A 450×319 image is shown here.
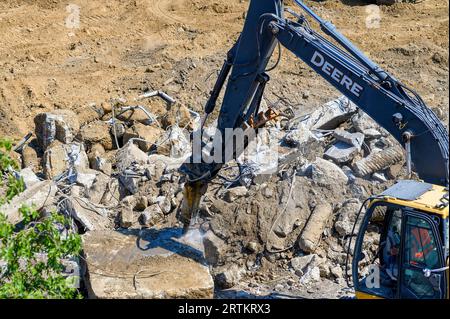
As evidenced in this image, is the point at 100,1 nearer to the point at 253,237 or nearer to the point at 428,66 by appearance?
the point at 428,66

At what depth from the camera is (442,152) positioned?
28.3 ft

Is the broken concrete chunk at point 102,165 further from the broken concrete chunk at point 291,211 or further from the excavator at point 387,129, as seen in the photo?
the excavator at point 387,129

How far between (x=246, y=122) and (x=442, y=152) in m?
2.44

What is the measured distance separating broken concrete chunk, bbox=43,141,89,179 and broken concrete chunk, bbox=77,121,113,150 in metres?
0.35

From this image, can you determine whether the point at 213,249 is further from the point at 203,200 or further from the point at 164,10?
the point at 164,10

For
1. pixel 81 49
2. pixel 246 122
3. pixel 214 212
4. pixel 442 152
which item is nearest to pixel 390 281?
pixel 442 152

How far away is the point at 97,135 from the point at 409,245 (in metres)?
6.58

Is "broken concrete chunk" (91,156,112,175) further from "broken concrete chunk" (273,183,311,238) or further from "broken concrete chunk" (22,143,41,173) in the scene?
"broken concrete chunk" (273,183,311,238)

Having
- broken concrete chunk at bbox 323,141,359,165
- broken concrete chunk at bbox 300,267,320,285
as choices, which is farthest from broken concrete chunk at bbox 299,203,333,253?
broken concrete chunk at bbox 323,141,359,165

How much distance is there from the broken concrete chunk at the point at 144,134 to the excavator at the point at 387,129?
11.5ft

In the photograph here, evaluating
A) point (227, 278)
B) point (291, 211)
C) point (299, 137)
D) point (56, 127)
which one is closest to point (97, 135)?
point (56, 127)

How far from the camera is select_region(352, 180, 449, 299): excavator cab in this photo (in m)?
8.33

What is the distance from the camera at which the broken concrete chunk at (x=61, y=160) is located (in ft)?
42.2

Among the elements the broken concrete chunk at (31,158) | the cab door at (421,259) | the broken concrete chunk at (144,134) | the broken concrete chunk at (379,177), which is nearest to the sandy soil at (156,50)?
the broken concrete chunk at (31,158)
